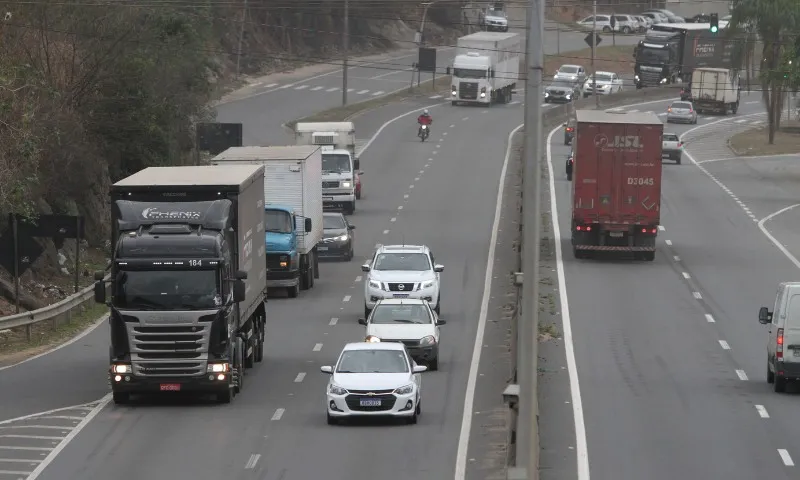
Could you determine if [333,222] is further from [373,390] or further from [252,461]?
[252,461]

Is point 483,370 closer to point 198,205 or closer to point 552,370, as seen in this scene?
point 552,370

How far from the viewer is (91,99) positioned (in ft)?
180

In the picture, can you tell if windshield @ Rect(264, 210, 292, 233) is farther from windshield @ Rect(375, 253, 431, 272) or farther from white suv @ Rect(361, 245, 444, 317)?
windshield @ Rect(375, 253, 431, 272)

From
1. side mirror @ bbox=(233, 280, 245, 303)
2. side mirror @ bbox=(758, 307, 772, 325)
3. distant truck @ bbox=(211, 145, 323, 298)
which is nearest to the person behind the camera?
side mirror @ bbox=(233, 280, 245, 303)

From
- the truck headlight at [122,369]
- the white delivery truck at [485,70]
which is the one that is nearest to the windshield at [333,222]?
the truck headlight at [122,369]

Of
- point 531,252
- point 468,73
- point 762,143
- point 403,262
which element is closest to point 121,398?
point 531,252

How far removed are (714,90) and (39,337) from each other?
7661 centimetres

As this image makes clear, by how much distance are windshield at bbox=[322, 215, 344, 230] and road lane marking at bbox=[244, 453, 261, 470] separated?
27.4 metres

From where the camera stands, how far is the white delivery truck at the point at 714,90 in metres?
106

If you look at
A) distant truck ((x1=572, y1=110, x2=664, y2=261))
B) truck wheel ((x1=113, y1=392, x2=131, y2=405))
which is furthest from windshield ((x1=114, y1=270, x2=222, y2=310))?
distant truck ((x1=572, y1=110, x2=664, y2=261))

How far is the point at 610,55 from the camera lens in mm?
136875

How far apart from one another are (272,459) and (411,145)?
63.1 metres

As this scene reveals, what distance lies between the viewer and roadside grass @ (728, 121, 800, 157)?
8850cm

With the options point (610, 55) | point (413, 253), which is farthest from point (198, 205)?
point (610, 55)
